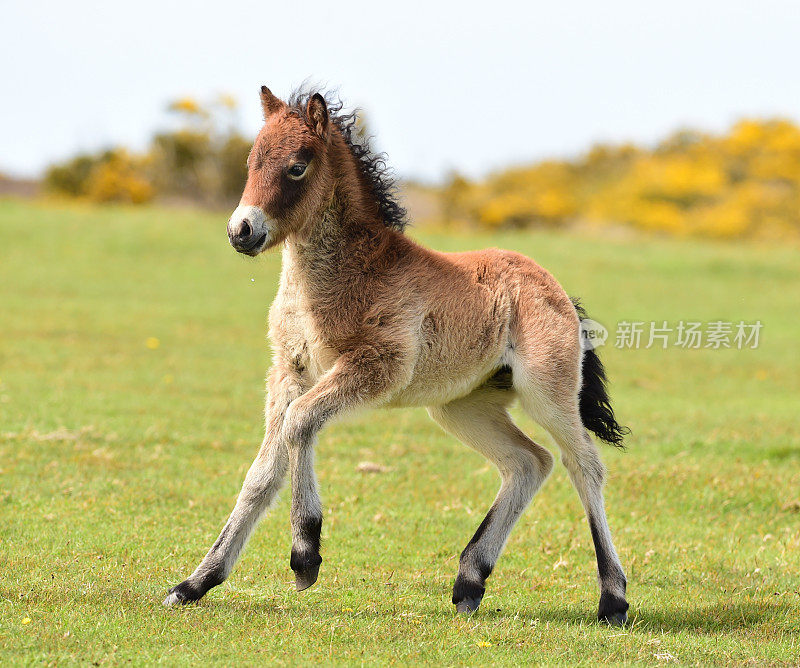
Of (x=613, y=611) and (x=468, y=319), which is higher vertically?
A: (x=468, y=319)

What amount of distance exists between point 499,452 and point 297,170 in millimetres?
2356

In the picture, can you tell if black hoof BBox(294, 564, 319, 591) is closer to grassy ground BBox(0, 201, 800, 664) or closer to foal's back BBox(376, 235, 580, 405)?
grassy ground BBox(0, 201, 800, 664)

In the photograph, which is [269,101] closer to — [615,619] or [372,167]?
[372,167]

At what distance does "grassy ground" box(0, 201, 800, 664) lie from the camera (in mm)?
5602

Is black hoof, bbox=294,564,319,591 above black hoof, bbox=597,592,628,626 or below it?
above

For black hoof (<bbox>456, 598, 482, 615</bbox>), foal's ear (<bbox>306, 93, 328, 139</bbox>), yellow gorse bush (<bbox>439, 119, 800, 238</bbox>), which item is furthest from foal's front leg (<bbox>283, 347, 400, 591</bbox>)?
yellow gorse bush (<bbox>439, 119, 800, 238</bbox>)

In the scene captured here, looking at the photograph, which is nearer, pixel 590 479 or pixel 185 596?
pixel 185 596

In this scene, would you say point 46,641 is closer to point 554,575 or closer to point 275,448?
point 275,448

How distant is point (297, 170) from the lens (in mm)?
5789

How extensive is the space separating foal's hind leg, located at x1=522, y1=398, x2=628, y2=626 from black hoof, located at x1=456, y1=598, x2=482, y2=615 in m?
0.77

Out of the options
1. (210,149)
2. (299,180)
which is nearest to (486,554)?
(299,180)

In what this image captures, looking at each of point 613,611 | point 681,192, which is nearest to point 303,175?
point 613,611

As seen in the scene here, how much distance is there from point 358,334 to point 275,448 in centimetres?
85

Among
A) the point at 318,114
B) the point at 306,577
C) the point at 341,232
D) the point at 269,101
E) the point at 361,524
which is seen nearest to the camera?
the point at 306,577
